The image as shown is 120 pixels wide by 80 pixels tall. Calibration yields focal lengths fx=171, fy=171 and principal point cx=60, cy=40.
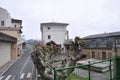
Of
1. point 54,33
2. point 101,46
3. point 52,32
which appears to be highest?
point 52,32

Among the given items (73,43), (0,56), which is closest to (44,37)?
(0,56)

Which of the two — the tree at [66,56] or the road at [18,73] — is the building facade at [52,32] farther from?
the tree at [66,56]

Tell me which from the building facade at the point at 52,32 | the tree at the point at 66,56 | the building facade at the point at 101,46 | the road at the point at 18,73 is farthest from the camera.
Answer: the building facade at the point at 52,32

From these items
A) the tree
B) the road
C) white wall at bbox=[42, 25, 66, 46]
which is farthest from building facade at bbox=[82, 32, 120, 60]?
the tree

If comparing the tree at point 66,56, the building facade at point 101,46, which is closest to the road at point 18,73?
the tree at point 66,56

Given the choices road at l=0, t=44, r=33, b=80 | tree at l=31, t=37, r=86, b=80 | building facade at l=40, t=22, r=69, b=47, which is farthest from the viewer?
building facade at l=40, t=22, r=69, b=47

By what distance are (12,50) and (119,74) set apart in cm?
3348

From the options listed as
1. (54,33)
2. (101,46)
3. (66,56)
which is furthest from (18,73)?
(54,33)

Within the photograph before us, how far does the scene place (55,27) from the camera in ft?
166

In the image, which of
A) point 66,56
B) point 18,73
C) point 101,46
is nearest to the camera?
point 66,56

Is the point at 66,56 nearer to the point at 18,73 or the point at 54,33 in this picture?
the point at 18,73

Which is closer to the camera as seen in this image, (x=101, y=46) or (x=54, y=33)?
(x=101, y=46)

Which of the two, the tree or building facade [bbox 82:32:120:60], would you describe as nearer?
the tree

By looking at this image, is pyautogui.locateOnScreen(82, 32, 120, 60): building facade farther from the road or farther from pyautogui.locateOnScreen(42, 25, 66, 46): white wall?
pyautogui.locateOnScreen(42, 25, 66, 46): white wall
